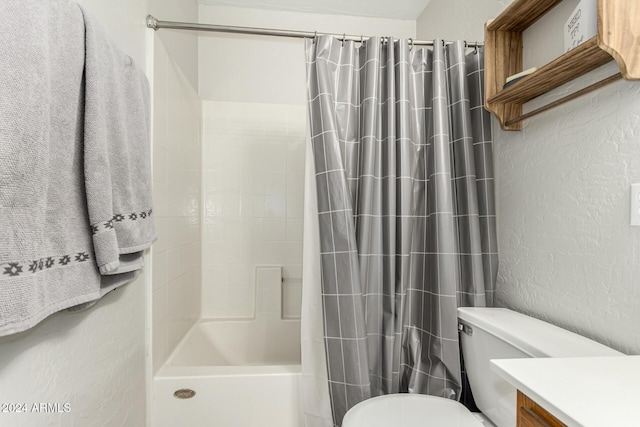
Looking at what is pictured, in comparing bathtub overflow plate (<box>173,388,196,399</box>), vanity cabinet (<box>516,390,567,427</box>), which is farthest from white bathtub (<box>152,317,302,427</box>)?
vanity cabinet (<box>516,390,567,427</box>)

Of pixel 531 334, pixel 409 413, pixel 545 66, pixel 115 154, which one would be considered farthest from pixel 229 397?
pixel 545 66

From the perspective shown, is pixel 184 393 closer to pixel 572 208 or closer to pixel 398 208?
pixel 398 208

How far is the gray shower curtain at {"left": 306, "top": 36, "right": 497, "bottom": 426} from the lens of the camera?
3.92ft

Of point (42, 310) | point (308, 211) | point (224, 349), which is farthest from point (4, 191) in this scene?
point (224, 349)

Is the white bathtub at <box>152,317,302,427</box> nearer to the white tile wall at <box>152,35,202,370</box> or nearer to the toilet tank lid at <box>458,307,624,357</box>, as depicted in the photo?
the white tile wall at <box>152,35,202,370</box>

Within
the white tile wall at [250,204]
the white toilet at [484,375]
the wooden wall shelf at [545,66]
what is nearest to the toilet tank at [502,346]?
the white toilet at [484,375]

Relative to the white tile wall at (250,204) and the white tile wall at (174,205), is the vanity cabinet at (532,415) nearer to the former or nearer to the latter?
the white tile wall at (174,205)

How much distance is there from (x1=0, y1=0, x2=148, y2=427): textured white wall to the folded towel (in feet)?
0.49

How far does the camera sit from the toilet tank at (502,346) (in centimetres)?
83

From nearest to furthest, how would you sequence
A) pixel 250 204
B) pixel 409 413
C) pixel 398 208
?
pixel 409 413, pixel 398 208, pixel 250 204

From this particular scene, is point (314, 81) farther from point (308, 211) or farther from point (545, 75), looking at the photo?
point (545, 75)

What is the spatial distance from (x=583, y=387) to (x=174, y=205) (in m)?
1.64

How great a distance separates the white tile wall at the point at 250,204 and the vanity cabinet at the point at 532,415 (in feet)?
5.62

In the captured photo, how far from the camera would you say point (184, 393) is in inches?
52.0
